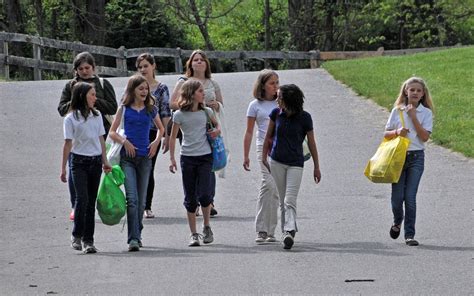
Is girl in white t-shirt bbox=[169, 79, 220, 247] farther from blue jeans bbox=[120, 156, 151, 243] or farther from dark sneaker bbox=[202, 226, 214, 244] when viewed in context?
blue jeans bbox=[120, 156, 151, 243]

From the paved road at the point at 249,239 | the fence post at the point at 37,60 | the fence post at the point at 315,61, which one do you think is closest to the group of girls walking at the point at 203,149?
the paved road at the point at 249,239

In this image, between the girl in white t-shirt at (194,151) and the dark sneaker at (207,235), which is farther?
the dark sneaker at (207,235)

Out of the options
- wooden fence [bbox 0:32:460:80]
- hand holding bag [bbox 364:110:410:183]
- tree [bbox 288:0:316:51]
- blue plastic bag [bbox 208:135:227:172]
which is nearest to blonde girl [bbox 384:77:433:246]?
hand holding bag [bbox 364:110:410:183]

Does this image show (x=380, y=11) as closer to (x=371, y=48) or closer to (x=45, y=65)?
(x=371, y=48)

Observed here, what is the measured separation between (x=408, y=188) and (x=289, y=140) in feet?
3.98

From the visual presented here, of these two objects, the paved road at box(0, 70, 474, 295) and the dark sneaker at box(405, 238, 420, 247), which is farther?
the dark sneaker at box(405, 238, 420, 247)

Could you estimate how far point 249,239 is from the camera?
38.4ft

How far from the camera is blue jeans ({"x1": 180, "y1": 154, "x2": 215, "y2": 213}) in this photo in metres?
11.4

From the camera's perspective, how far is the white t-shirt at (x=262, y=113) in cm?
1163

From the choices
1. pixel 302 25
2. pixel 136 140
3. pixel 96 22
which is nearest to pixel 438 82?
pixel 136 140

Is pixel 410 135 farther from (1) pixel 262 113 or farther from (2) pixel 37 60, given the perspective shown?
(2) pixel 37 60

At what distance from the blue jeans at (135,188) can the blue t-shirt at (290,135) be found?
1.26 m

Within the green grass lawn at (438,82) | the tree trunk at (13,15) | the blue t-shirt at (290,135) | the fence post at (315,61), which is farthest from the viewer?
the tree trunk at (13,15)

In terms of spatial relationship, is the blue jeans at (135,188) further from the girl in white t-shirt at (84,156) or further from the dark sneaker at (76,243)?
the dark sneaker at (76,243)
